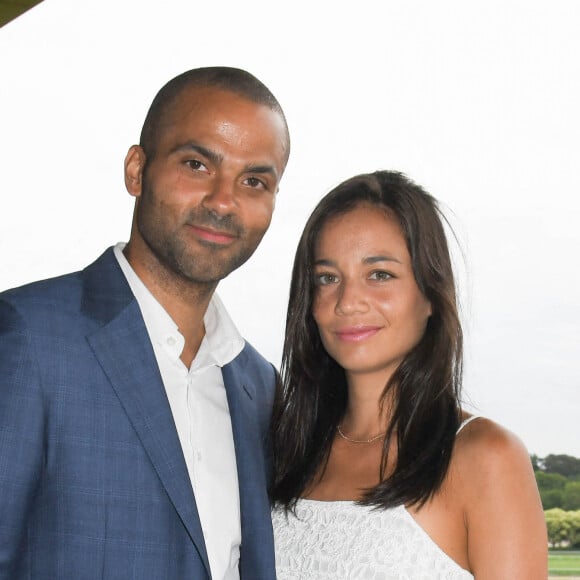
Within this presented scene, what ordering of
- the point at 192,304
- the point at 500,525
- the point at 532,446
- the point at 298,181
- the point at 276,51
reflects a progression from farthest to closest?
the point at 276,51 → the point at 298,181 → the point at 532,446 → the point at 192,304 → the point at 500,525

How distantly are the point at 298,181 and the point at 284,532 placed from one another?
3237 millimetres

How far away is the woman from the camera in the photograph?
6.34 ft

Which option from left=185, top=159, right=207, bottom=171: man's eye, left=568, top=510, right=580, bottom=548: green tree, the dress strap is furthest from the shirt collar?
left=568, top=510, right=580, bottom=548: green tree

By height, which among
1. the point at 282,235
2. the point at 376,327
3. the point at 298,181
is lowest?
the point at 376,327

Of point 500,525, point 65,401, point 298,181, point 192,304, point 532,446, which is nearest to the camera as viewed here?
point 65,401

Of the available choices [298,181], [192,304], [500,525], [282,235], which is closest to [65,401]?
[192,304]

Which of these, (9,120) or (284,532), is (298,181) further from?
(284,532)

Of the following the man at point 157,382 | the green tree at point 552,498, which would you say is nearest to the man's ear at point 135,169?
the man at point 157,382

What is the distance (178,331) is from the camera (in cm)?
201

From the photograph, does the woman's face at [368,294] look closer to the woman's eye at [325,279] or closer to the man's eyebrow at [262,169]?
the woman's eye at [325,279]

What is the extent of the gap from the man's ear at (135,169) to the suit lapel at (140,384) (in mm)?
254

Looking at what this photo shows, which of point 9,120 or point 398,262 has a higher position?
point 9,120

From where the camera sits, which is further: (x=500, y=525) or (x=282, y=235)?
(x=282, y=235)

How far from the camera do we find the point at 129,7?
616 cm
